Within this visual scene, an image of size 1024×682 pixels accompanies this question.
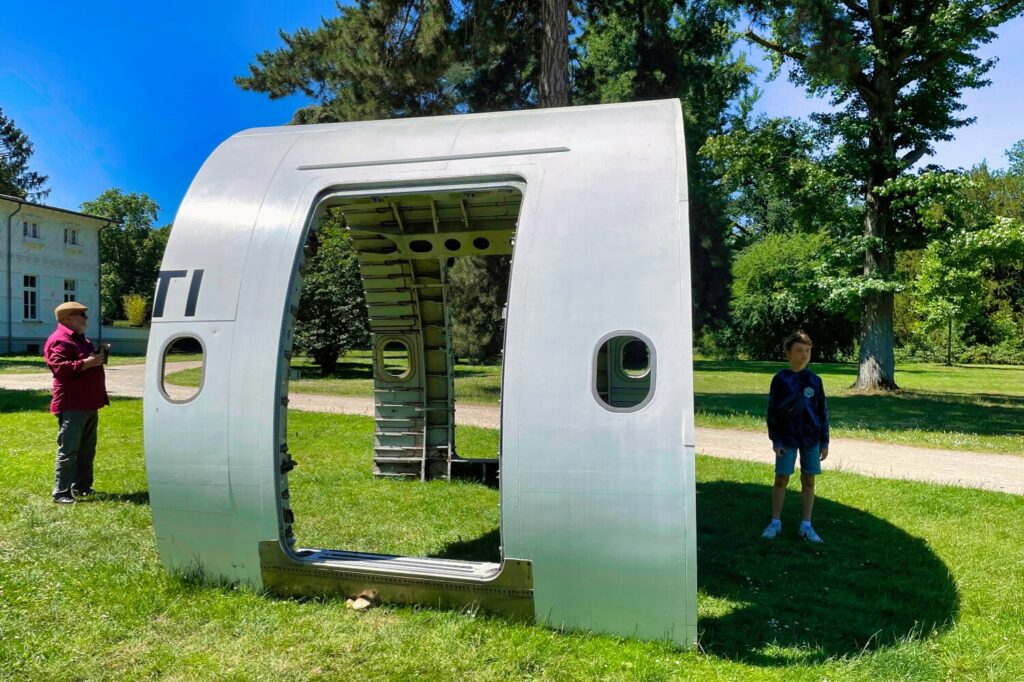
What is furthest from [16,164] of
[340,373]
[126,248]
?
[340,373]

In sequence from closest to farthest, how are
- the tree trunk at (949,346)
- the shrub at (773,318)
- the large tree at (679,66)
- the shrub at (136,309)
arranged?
the large tree at (679,66), the shrub at (773,318), the tree trunk at (949,346), the shrub at (136,309)

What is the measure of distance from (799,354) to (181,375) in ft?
69.0

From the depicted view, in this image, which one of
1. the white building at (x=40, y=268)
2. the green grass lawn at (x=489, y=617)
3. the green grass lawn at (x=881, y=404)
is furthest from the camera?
the white building at (x=40, y=268)

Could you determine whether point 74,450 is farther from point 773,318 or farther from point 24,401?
point 773,318

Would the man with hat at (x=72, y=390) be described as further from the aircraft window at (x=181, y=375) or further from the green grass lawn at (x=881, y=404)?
the green grass lawn at (x=881, y=404)

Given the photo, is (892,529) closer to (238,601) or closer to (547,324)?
(547,324)

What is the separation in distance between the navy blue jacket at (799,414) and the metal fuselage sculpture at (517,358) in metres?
2.68

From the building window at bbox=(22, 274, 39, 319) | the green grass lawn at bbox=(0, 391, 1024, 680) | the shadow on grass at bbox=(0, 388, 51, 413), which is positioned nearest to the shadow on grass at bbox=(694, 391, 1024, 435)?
the green grass lawn at bbox=(0, 391, 1024, 680)

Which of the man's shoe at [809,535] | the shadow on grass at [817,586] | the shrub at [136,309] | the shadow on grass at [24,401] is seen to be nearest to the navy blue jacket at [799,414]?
the man's shoe at [809,535]

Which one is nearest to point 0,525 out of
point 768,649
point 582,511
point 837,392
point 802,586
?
point 582,511

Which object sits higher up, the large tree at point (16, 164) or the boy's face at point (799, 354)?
the large tree at point (16, 164)

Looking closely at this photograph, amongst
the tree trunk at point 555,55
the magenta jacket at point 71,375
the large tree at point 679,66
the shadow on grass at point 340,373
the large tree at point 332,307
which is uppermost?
the large tree at point 679,66

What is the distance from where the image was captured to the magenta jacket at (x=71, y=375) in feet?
22.6

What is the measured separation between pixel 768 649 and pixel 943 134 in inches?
727
